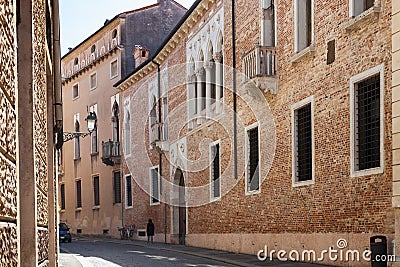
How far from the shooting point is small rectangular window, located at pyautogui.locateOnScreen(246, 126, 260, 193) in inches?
832

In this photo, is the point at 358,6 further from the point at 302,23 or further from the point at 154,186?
the point at 154,186

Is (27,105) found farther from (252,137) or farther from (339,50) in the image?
(252,137)

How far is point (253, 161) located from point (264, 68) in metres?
3.42

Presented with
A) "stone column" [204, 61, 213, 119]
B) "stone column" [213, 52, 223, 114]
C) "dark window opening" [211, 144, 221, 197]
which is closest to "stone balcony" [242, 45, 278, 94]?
"stone column" [213, 52, 223, 114]

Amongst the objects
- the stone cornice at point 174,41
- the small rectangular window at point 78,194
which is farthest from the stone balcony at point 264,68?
the small rectangular window at point 78,194

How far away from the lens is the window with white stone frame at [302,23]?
18123 millimetres

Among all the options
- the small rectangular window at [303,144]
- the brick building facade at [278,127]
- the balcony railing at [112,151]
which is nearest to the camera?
the brick building facade at [278,127]

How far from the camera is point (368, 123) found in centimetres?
1462

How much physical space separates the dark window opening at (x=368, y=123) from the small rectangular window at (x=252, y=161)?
627cm

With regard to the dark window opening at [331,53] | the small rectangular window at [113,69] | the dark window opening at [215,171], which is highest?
the small rectangular window at [113,69]

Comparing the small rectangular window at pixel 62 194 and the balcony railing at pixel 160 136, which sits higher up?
the balcony railing at pixel 160 136

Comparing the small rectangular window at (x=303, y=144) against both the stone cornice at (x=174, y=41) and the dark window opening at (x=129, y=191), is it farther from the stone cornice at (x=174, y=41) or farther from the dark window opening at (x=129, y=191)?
the dark window opening at (x=129, y=191)

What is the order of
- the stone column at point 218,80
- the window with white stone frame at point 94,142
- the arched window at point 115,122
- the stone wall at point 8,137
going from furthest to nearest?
the window with white stone frame at point 94,142
the arched window at point 115,122
the stone column at point 218,80
the stone wall at point 8,137

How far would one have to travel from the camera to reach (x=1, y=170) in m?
2.03
